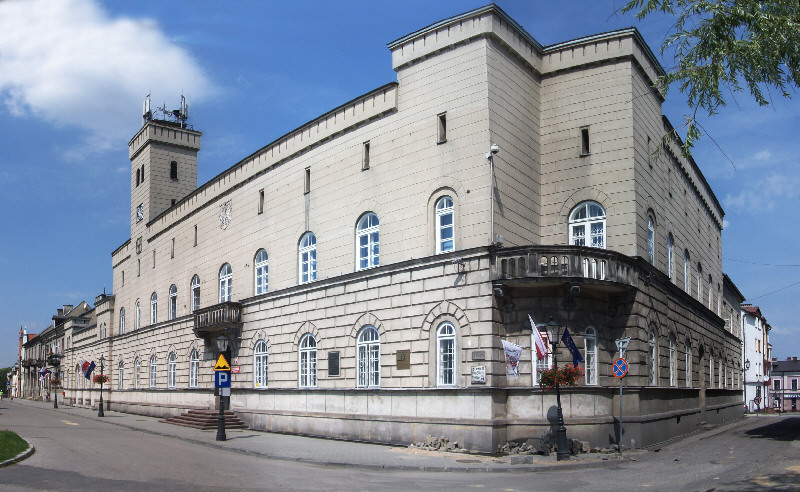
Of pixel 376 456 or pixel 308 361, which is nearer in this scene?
pixel 376 456

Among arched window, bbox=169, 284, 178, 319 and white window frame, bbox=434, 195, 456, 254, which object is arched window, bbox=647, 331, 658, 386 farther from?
arched window, bbox=169, 284, 178, 319

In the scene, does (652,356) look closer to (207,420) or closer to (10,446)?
(207,420)

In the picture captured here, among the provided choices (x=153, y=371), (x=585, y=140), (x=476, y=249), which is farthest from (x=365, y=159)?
(x=153, y=371)

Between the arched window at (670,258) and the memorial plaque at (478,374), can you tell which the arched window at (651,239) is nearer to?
the arched window at (670,258)

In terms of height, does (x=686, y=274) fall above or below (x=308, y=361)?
above

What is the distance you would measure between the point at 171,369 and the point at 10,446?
2276 cm

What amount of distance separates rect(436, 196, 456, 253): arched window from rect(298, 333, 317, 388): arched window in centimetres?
792

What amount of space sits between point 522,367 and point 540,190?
6956mm

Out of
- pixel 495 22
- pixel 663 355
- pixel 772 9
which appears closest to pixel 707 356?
pixel 663 355

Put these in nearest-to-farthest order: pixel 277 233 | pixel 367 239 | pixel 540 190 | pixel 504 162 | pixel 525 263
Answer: pixel 525 263
pixel 504 162
pixel 540 190
pixel 367 239
pixel 277 233

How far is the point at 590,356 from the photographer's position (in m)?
23.5

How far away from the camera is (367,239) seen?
28.4 metres

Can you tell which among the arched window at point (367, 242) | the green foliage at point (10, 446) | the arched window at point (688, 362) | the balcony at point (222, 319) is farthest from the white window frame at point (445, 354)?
the balcony at point (222, 319)

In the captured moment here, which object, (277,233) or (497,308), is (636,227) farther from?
(277,233)
